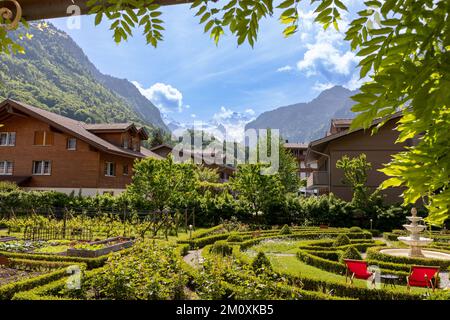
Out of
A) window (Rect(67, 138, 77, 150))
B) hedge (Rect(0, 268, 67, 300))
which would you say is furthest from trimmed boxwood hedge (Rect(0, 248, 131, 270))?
window (Rect(67, 138, 77, 150))

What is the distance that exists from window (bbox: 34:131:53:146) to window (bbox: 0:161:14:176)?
351 cm

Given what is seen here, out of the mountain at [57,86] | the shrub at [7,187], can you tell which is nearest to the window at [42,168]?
A: the shrub at [7,187]

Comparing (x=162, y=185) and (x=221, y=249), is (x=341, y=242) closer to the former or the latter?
(x=221, y=249)

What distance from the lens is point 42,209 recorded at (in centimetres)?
2700

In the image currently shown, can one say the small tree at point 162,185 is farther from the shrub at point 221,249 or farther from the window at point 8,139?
the window at point 8,139

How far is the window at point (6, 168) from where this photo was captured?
3403cm

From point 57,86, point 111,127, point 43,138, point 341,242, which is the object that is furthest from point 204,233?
point 57,86

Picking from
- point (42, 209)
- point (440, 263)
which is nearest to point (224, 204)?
point (42, 209)

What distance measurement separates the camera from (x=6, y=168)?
34250 mm

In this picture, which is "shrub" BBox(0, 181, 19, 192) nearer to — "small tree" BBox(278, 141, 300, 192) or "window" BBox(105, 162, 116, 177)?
"window" BBox(105, 162, 116, 177)

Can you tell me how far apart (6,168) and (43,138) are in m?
4.98

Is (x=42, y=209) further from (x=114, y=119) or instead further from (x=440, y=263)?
(x=114, y=119)
